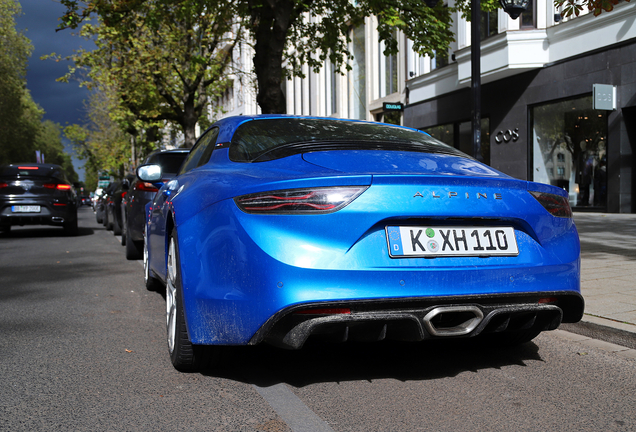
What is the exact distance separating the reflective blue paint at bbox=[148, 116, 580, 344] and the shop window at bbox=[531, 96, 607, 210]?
48.5ft

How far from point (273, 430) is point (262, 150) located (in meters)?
1.55

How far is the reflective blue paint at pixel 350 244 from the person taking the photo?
2.74 m

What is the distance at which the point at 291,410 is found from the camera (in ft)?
9.38

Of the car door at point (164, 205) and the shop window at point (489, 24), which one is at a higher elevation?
the shop window at point (489, 24)

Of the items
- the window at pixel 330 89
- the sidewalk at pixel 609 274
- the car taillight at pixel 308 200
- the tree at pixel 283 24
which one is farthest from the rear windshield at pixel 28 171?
the window at pixel 330 89

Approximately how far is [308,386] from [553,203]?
1.56 meters

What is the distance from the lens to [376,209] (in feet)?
9.17

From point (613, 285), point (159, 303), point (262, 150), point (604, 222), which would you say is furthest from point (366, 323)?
point (604, 222)

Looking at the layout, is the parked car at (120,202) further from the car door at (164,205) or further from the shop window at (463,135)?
the shop window at (463,135)

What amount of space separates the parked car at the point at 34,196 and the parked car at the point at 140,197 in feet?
20.1

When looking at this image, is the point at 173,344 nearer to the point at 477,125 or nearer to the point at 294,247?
the point at 294,247

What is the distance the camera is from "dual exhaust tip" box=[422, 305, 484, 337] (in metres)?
2.86

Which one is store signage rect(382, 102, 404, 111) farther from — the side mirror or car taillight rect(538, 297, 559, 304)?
car taillight rect(538, 297, 559, 304)

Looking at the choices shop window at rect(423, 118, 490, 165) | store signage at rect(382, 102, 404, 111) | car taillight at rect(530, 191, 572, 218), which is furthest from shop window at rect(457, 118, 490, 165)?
car taillight at rect(530, 191, 572, 218)
